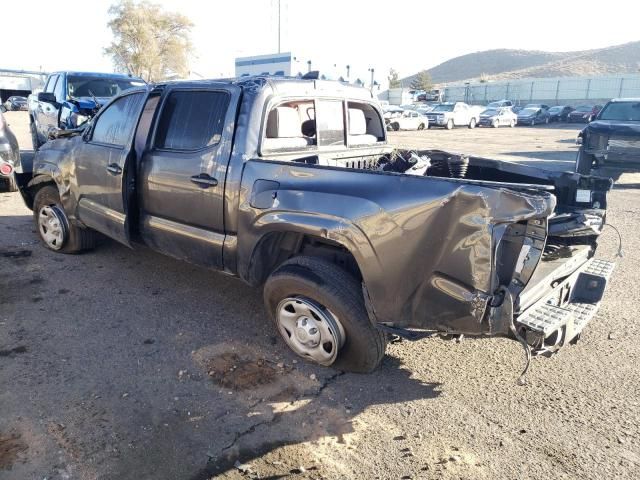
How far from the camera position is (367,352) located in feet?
10.3

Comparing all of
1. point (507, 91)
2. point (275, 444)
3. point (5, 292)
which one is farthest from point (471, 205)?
point (507, 91)

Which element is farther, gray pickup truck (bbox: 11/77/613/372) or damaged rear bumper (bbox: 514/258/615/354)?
damaged rear bumper (bbox: 514/258/615/354)

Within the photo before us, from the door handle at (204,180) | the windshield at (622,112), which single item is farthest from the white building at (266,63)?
the door handle at (204,180)

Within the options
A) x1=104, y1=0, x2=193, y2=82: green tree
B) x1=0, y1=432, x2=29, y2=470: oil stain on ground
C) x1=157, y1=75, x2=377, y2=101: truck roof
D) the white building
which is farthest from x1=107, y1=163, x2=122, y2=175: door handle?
x1=104, y1=0, x2=193, y2=82: green tree

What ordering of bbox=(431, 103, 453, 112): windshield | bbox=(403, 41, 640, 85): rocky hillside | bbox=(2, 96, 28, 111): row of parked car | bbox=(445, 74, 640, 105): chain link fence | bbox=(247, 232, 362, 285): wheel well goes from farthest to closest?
bbox=(403, 41, 640, 85): rocky hillside → bbox=(445, 74, 640, 105): chain link fence → bbox=(2, 96, 28, 111): row of parked car → bbox=(431, 103, 453, 112): windshield → bbox=(247, 232, 362, 285): wheel well

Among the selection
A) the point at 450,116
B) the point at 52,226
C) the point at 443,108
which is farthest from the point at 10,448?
the point at 443,108

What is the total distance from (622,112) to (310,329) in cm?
1152

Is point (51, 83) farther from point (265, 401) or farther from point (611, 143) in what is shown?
point (611, 143)

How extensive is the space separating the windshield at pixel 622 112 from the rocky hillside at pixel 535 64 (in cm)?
10007

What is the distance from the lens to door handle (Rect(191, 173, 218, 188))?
362 cm

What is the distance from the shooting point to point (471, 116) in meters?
32.3

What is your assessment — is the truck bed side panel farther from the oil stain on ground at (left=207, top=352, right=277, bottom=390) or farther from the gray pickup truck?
the oil stain on ground at (left=207, top=352, right=277, bottom=390)

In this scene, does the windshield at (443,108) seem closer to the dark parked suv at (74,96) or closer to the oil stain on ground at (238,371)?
the dark parked suv at (74,96)

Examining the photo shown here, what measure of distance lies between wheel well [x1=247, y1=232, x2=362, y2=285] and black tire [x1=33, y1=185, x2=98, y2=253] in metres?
2.71
